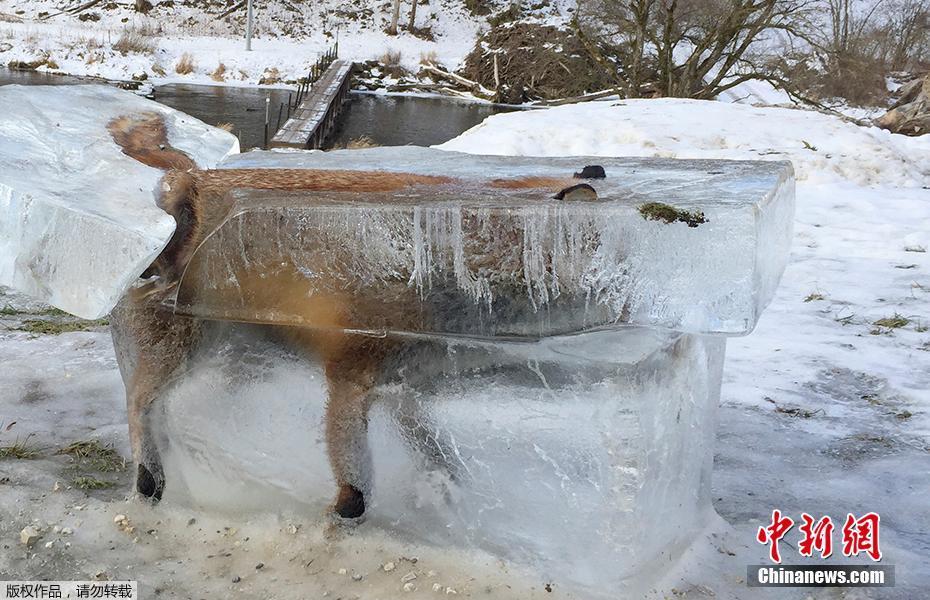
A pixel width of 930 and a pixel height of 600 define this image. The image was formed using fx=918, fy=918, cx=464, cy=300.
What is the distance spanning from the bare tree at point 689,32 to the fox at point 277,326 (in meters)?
16.7

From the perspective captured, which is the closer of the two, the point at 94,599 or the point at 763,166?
the point at 94,599

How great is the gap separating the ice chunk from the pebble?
0.72 metres

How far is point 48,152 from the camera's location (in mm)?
2520

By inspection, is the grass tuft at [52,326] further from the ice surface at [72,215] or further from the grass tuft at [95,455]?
the ice surface at [72,215]

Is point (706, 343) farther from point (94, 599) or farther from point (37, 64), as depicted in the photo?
point (37, 64)

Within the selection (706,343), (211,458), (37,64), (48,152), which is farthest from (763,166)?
(37,64)

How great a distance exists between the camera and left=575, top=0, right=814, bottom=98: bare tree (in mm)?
17828

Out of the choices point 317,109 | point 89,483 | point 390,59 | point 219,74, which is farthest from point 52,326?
point 390,59

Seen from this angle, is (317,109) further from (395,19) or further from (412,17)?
(412,17)

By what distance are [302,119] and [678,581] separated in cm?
1359

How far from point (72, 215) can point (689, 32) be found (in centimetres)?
1943

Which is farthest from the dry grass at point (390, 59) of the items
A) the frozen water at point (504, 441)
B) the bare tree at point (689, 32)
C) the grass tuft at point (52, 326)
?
the frozen water at point (504, 441)

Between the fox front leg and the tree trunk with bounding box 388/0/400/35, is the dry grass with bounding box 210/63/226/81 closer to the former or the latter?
the tree trunk with bounding box 388/0/400/35

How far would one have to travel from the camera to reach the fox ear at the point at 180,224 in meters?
2.49
